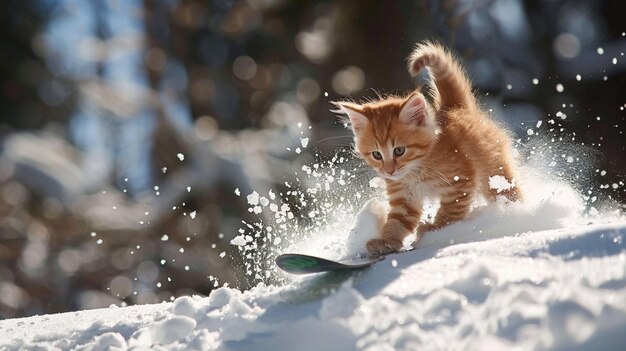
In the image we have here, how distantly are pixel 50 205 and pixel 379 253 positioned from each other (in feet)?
18.4

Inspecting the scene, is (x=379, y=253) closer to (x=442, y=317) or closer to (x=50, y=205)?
(x=442, y=317)

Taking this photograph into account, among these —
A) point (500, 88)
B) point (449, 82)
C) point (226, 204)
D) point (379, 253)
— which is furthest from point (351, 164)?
point (500, 88)

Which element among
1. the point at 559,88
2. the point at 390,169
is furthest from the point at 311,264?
the point at 559,88

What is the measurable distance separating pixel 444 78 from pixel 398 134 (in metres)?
0.62

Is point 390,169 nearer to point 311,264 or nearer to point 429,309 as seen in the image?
point 311,264

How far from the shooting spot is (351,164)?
3.58 metres

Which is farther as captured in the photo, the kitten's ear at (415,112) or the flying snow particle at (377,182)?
the flying snow particle at (377,182)

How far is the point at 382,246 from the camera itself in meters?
2.71

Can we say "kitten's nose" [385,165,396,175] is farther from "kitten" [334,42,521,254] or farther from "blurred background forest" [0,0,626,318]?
"blurred background forest" [0,0,626,318]

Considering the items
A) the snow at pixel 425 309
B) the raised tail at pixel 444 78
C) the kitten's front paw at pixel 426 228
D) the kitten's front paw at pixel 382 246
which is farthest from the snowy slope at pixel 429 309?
the raised tail at pixel 444 78

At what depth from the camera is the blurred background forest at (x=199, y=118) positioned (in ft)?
23.9

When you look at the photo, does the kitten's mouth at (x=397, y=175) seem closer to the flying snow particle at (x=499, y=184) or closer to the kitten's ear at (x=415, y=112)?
the kitten's ear at (x=415, y=112)

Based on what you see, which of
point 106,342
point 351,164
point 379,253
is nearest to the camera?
point 106,342

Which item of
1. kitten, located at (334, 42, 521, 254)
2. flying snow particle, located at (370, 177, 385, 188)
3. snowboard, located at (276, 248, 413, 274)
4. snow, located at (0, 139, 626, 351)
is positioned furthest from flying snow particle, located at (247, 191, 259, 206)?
snowboard, located at (276, 248, 413, 274)
